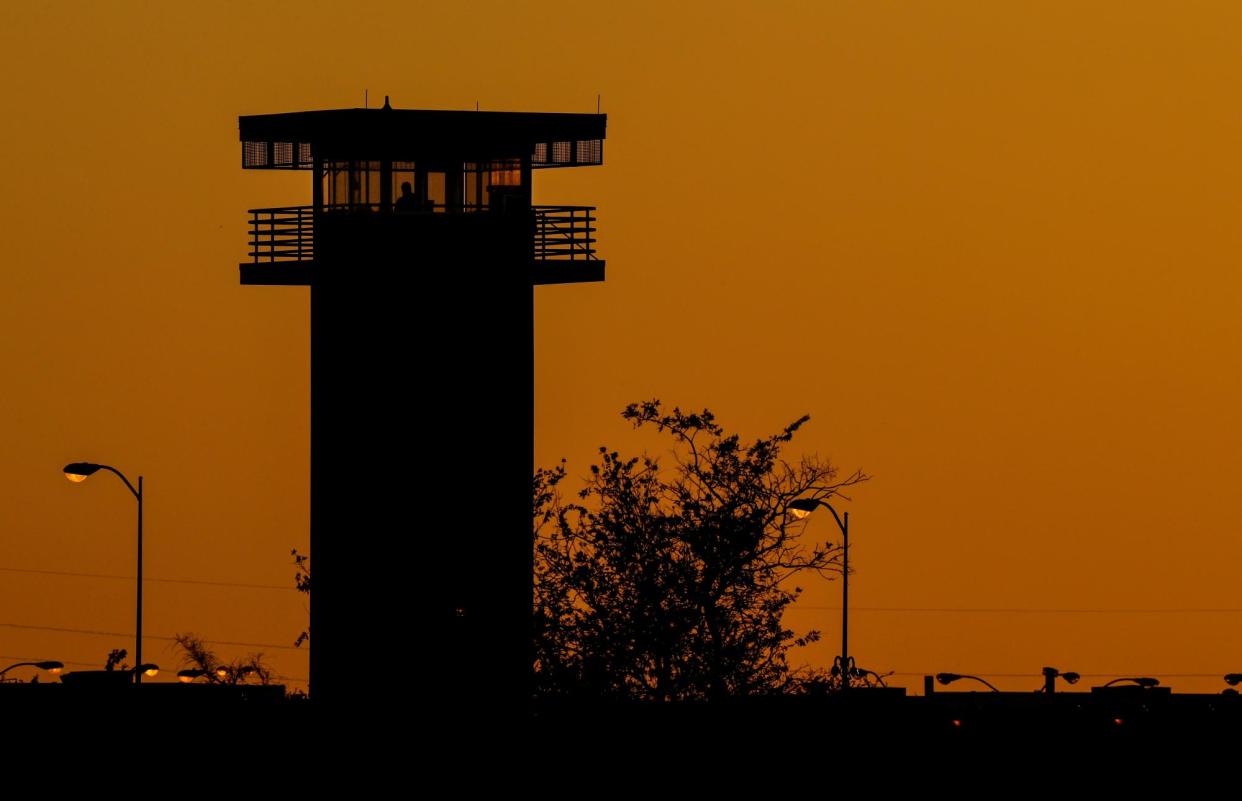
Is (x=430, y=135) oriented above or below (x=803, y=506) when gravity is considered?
above

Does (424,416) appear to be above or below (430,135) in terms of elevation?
below

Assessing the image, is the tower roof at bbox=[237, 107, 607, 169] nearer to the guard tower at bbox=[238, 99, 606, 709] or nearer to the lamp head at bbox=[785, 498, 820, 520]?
the guard tower at bbox=[238, 99, 606, 709]

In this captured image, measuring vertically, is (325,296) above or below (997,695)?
above

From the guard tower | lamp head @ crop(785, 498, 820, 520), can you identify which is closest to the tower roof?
the guard tower

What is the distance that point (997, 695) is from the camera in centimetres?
9350

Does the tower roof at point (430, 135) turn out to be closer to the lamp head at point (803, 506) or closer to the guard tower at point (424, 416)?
the guard tower at point (424, 416)

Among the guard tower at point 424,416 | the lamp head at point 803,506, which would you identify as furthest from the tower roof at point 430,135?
the lamp head at point 803,506

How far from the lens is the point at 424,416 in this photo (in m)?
73.9

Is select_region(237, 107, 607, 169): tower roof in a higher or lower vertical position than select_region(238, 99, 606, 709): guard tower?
higher

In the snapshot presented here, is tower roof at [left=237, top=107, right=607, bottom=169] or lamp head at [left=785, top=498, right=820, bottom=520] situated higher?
tower roof at [left=237, top=107, right=607, bottom=169]

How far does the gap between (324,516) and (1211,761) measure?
21.3 m

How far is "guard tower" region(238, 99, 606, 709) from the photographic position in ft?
241

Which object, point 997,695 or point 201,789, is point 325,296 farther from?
point 997,695

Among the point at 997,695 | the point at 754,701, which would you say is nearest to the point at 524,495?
the point at 754,701
